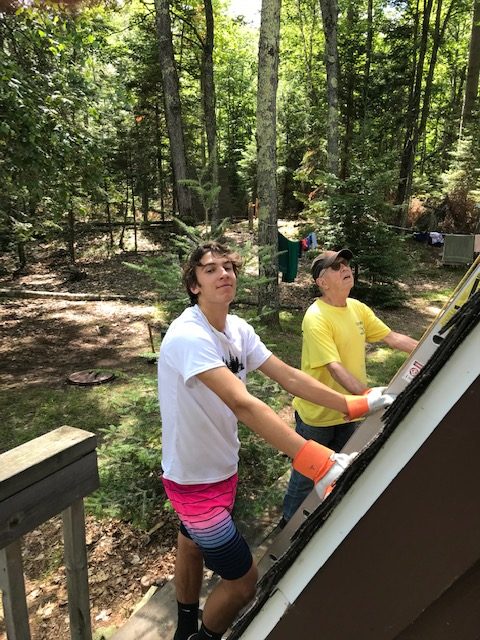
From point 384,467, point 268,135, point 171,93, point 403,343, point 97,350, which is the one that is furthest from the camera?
point 171,93

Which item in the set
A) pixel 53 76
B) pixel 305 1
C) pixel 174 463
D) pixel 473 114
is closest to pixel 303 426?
pixel 174 463

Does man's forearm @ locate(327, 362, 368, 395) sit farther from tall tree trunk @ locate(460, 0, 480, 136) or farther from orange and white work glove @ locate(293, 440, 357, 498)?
tall tree trunk @ locate(460, 0, 480, 136)

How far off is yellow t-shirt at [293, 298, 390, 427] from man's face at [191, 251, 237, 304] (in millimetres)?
822

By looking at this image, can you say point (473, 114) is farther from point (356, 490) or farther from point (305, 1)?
point (356, 490)

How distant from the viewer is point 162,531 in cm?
360

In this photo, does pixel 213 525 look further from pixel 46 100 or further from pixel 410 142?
pixel 410 142

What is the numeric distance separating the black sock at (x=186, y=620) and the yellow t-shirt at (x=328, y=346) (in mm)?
1185

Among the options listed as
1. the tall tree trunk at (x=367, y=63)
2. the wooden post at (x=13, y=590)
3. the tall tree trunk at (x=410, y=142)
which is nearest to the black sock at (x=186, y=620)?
the wooden post at (x=13, y=590)

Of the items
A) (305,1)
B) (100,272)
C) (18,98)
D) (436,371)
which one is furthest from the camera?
(305,1)

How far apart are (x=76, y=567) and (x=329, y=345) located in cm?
170

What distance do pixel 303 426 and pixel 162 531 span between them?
1512mm

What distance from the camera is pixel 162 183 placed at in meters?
18.2

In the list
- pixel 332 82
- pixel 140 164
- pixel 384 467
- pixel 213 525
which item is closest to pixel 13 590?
pixel 213 525

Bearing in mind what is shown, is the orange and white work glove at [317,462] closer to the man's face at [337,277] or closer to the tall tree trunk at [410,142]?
the man's face at [337,277]
